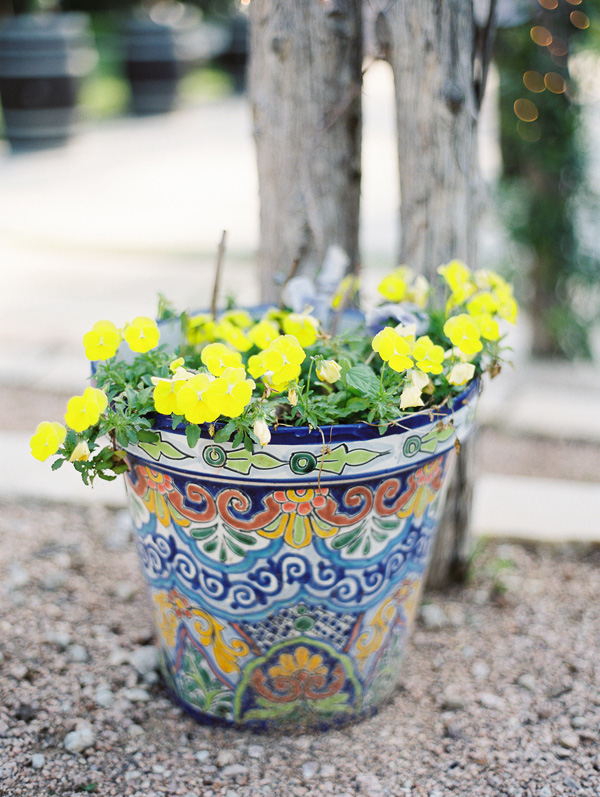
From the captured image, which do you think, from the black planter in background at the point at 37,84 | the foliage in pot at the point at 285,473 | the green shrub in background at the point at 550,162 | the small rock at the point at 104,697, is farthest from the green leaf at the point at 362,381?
the black planter in background at the point at 37,84

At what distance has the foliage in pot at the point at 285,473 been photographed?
1043 mm

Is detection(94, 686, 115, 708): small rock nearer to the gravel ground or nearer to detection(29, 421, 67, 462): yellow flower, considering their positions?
the gravel ground

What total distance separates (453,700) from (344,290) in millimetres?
769

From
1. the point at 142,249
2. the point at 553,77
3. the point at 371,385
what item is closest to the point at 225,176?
the point at 142,249

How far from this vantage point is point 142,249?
4207 mm

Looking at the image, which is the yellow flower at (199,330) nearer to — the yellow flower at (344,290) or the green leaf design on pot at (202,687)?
the yellow flower at (344,290)

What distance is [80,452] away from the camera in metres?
1.05

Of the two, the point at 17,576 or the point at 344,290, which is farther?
the point at 17,576

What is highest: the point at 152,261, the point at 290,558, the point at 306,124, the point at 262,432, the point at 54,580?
the point at 306,124

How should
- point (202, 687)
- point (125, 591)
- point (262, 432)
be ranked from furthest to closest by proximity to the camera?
point (125, 591)
point (202, 687)
point (262, 432)

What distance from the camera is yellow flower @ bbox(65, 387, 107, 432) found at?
40.6 inches

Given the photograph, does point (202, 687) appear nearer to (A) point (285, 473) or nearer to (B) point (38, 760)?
(B) point (38, 760)

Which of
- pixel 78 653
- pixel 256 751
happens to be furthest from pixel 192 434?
pixel 78 653

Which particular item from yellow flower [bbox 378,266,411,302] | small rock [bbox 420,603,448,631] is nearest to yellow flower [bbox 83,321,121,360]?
yellow flower [bbox 378,266,411,302]
